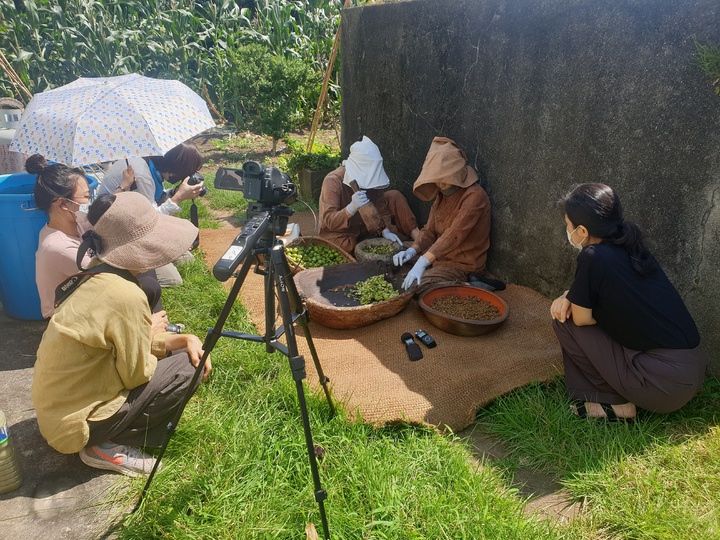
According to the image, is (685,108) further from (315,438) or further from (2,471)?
(2,471)

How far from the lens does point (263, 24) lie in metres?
10.9

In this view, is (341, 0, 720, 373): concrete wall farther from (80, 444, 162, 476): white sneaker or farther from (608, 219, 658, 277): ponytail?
(80, 444, 162, 476): white sneaker

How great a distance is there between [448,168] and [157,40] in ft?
28.7

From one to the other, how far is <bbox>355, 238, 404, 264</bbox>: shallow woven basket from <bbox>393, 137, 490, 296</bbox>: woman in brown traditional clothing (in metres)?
0.11

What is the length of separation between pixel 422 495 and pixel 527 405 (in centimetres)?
92

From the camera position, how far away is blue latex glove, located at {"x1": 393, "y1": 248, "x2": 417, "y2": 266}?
174 inches

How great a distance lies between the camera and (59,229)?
3289 mm

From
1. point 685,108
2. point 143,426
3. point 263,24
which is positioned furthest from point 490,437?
point 263,24

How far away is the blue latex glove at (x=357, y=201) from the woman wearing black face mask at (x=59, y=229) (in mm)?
2014

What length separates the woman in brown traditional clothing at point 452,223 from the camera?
4.14m

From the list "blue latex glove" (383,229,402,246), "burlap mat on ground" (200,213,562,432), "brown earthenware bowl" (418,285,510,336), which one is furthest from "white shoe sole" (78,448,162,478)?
"blue latex glove" (383,229,402,246)

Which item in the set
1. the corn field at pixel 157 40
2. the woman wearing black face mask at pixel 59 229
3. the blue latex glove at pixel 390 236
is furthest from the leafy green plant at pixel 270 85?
the woman wearing black face mask at pixel 59 229

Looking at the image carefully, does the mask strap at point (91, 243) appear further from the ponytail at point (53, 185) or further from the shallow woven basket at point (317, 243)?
the shallow woven basket at point (317, 243)

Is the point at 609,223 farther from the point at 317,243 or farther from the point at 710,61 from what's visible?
the point at 317,243
